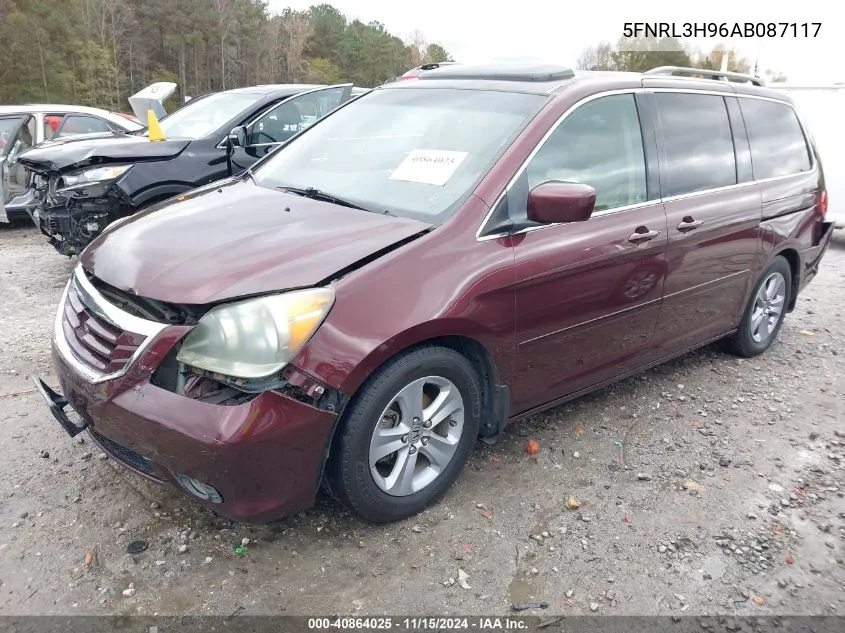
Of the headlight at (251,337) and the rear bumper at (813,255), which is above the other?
the headlight at (251,337)

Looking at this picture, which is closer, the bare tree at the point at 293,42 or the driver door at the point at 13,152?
the driver door at the point at 13,152

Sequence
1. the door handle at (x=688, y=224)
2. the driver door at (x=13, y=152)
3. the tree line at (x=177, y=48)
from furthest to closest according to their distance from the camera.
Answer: the tree line at (x=177, y=48)
the driver door at (x=13, y=152)
the door handle at (x=688, y=224)

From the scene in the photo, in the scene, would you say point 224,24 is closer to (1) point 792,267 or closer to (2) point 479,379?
(1) point 792,267

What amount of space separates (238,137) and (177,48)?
175 feet


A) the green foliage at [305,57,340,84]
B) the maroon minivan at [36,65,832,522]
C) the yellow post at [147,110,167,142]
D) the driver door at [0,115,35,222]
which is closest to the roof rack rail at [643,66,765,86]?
the maroon minivan at [36,65,832,522]

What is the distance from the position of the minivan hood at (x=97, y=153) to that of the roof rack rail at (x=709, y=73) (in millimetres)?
4077

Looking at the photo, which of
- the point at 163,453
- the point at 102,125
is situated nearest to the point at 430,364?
the point at 163,453

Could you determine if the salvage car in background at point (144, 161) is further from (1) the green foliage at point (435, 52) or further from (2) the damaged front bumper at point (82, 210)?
(1) the green foliage at point (435, 52)

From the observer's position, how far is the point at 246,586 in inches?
97.3

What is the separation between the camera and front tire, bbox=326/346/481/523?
253cm

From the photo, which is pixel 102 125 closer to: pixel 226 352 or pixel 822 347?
pixel 226 352

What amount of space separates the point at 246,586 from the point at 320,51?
73.8 m

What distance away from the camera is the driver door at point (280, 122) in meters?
6.34

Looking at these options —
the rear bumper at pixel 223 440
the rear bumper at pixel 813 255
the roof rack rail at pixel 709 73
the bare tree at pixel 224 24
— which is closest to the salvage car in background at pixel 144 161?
the roof rack rail at pixel 709 73
